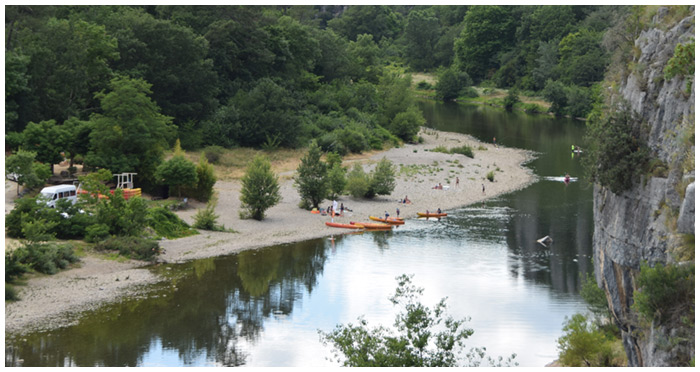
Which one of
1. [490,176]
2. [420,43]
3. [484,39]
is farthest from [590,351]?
[420,43]

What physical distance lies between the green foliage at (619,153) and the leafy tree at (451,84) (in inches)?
4804

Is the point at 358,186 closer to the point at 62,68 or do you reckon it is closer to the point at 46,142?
the point at 46,142

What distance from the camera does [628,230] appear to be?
25.8 metres

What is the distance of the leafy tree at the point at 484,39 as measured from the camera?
157 m

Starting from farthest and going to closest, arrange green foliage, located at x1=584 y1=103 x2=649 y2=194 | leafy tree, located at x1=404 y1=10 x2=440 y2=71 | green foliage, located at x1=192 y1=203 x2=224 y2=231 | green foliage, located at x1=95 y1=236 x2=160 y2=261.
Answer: leafy tree, located at x1=404 y1=10 x2=440 y2=71, green foliage, located at x1=192 y1=203 x2=224 y2=231, green foliage, located at x1=95 y1=236 x2=160 y2=261, green foliage, located at x1=584 y1=103 x2=649 y2=194

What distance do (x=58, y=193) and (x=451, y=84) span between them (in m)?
104

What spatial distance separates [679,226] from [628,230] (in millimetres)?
5494

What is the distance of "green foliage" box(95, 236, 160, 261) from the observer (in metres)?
47.8

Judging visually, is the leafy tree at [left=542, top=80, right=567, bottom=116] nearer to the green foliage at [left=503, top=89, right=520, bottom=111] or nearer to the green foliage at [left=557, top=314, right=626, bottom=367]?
the green foliage at [left=503, top=89, right=520, bottom=111]

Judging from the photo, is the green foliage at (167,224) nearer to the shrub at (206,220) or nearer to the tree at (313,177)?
the shrub at (206,220)

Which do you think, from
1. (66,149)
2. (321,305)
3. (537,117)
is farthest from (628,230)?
(537,117)

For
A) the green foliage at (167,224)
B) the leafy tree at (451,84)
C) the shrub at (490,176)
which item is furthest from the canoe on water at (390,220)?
the leafy tree at (451,84)

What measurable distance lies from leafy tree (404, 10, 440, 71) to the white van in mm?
124616

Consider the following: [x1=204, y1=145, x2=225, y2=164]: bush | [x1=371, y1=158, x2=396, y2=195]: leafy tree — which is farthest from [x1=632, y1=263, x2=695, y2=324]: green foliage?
[x1=204, y1=145, x2=225, y2=164]: bush
